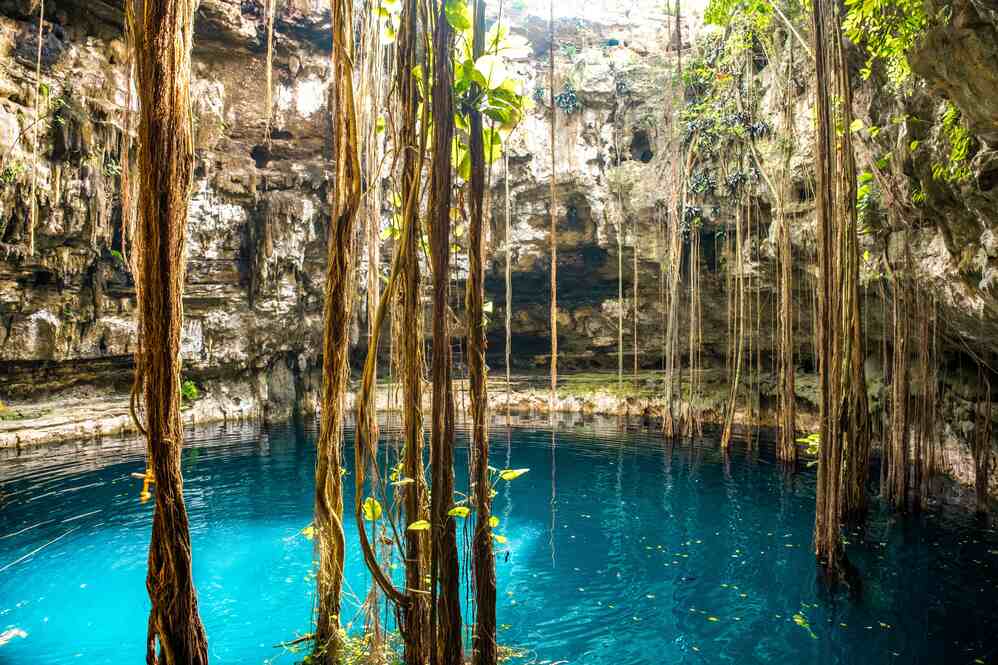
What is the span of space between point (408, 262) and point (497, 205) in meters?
13.8

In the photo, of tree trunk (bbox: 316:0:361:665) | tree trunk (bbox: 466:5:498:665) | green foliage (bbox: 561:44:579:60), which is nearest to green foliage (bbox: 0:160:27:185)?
tree trunk (bbox: 316:0:361:665)

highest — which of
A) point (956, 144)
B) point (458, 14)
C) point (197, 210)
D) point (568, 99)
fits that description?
point (568, 99)

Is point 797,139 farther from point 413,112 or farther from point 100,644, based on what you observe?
point 100,644

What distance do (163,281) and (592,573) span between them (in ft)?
17.2

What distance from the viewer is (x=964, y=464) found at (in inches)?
334

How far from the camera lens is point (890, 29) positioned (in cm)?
456

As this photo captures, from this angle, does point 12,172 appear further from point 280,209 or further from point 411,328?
point 411,328

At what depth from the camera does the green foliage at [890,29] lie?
3.91m

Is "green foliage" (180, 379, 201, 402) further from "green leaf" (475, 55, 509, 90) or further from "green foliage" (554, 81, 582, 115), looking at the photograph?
"green leaf" (475, 55, 509, 90)

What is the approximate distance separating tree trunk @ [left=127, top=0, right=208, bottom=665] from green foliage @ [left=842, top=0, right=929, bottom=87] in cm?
440

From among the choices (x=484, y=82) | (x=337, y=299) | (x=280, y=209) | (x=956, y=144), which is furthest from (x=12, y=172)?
(x=956, y=144)

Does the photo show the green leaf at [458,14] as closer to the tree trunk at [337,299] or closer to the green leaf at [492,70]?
the green leaf at [492,70]

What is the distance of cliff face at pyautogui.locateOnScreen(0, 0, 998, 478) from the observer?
11.0 meters

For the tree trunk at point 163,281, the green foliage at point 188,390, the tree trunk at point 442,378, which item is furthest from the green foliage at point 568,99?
the tree trunk at point 163,281
